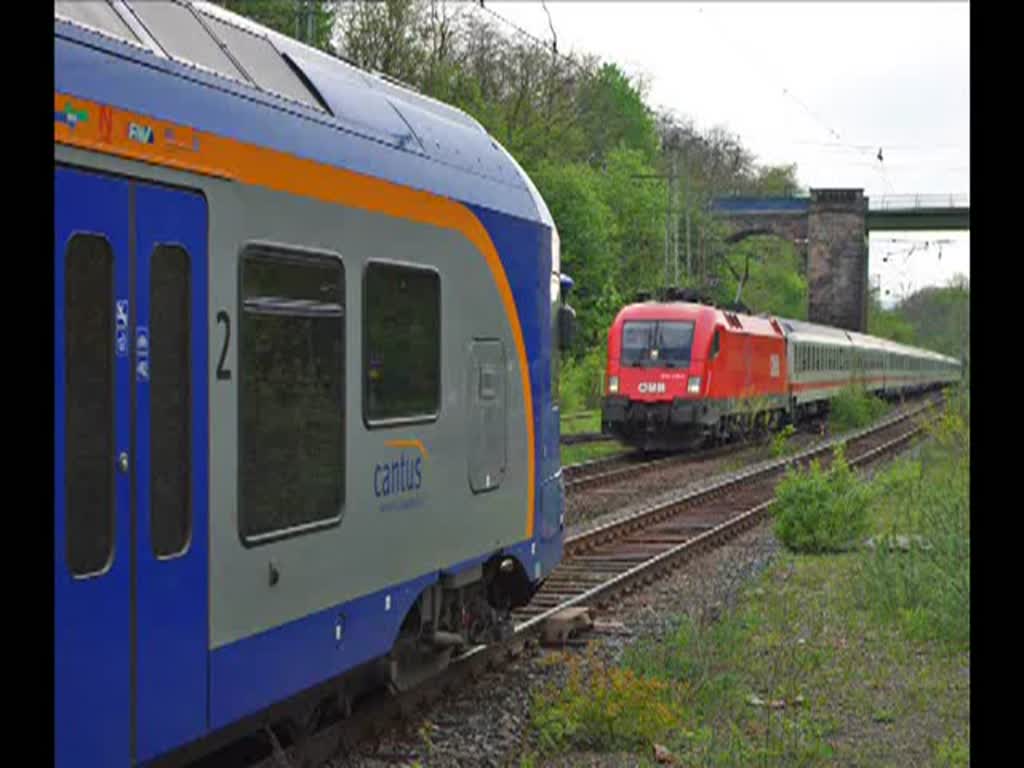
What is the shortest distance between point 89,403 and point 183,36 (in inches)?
76.8

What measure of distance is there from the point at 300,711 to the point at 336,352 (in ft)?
5.75

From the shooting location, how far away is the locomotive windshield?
1143 inches

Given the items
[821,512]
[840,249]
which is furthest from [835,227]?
[821,512]

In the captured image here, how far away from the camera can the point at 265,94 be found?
659 cm

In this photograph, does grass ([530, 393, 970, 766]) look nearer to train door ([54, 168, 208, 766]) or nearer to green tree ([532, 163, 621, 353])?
train door ([54, 168, 208, 766])

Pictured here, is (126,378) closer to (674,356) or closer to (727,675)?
(727,675)

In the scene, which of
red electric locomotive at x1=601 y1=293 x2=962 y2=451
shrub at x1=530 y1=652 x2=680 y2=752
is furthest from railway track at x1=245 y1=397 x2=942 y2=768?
red electric locomotive at x1=601 y1=293 x2=962 y2=451

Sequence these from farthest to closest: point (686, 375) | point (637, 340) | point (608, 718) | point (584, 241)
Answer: point (584, 241) < point (637, 340) < point (686, 375) < point (608, 718)

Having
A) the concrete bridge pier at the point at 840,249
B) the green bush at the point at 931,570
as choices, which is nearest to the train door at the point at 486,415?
the green bush at the point at 931,570

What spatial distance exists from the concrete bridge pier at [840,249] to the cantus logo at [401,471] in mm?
82899

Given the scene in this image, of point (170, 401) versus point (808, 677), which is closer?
point (170, 401)

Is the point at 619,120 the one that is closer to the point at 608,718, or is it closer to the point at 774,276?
the point at 774,276

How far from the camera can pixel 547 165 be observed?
44.9 m
